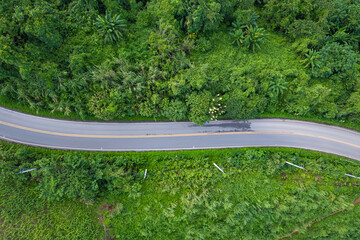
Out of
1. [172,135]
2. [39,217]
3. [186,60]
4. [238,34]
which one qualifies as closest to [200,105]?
[172,135]

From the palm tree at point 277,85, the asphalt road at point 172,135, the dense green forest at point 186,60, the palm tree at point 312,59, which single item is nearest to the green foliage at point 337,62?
the dense green forest at point 186,60

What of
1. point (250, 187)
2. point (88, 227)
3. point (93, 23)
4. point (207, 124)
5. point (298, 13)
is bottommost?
point (88, 227)

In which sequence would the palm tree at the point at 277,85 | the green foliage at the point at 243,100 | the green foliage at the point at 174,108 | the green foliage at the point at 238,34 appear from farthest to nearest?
the green foliage at the point at 238,34, the palm tree at the point at 277,85, the green foliage at the point at 243,100, the green foliage at the point at 174,108

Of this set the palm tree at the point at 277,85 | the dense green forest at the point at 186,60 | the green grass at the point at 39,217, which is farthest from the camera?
the palm tree at the point at 277,85

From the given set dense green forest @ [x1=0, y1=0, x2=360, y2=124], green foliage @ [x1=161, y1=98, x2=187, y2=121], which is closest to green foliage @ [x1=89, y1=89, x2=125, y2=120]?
dense green forest @ [x1=0, y1=0, x2=360, y2=124]

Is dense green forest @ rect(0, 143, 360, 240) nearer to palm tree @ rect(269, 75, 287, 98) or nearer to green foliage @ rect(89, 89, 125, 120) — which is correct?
green foliage @ rect(89, 89, 125, 120)

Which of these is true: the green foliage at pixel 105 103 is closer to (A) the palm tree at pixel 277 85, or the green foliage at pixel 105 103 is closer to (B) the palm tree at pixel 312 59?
(A) the palm tree at pixel 277 85

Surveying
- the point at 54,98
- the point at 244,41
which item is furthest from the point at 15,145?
the point at 244,41

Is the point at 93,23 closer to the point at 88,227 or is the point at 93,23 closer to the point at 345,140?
the point at 88,227
